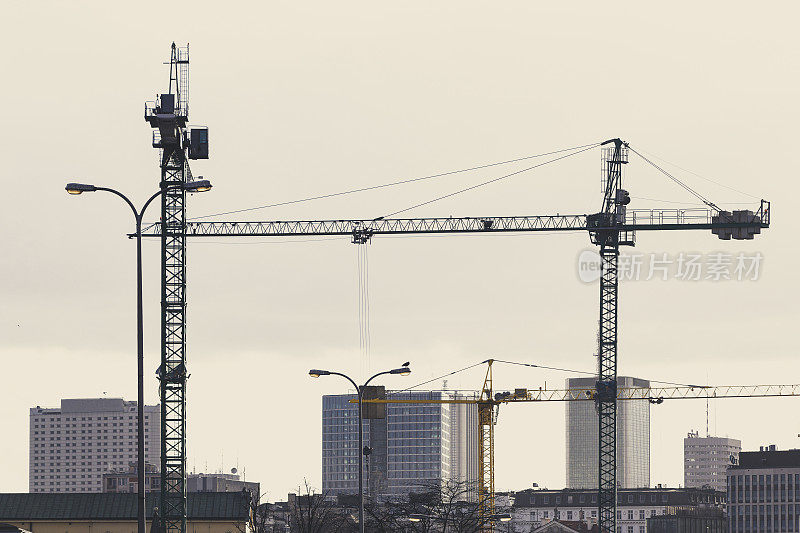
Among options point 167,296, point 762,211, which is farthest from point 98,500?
point 762,211

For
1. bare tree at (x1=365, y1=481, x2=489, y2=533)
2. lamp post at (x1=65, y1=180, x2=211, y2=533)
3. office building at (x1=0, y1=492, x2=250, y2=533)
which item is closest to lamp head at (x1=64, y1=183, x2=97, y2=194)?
lamp post at (x1=65, y1=180, x2=211, y2=533)

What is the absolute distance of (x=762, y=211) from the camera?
18350 cm

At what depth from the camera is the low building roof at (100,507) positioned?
520 ft

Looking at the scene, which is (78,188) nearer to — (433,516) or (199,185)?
(199,185)

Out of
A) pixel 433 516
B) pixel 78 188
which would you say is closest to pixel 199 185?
pixel 78 188

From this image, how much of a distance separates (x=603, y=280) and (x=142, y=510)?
137578mm

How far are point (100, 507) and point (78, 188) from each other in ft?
352

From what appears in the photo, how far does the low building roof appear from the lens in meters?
158

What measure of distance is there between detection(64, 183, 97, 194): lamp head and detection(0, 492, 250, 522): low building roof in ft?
335

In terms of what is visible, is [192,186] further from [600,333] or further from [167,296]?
[600,333]

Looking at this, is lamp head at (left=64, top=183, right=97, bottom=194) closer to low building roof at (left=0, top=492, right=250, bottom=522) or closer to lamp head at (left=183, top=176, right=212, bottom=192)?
lamp head at (left=183, top=176, right=212, bottom=192)

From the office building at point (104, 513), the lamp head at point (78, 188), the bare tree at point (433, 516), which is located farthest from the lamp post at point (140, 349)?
the office building at point (104, 513)

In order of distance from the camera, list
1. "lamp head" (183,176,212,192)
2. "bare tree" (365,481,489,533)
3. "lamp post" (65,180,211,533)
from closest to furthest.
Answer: "lamp post" (65,180,211,533) → "lamp head" (183,176,212,192) → "bare tree" (365,481,489,533)

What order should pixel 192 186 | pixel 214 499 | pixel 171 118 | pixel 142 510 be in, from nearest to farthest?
pixel 142 510
pixel 192 186
pixel 171 118
pixel 214 499
